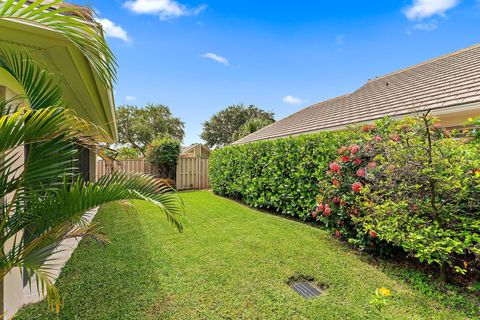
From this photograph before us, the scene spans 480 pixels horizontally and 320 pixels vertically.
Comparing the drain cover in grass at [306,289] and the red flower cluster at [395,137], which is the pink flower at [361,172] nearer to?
the red flower cluster at [395,137]

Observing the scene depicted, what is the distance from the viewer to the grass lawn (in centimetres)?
282

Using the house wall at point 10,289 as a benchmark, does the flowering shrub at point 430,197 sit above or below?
above

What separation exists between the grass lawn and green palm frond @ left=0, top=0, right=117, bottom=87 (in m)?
1.29

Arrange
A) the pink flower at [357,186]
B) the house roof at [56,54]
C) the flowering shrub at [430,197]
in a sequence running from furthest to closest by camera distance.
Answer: the pink flower at [357,186]
the flowering shrub at [430,197]
the house roof at [56,54]

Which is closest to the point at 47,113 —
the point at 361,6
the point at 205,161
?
the point at 361,6

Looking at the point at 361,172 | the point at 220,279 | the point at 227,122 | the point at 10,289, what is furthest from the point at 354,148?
the point at 227,122

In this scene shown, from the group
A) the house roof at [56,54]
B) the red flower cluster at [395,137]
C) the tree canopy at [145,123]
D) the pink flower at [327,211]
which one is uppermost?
the tree canopy at [145,123]

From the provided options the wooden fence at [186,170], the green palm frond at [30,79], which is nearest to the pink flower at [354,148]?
the green palm frond at [30,79]

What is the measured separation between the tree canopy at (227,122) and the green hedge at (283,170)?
99.7ft

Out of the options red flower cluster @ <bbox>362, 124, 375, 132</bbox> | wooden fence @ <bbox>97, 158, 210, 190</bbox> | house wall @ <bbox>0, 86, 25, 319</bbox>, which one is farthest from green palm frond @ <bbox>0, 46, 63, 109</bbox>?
wooden fence @ <bbox>97, 158, 210, 190</bbox>

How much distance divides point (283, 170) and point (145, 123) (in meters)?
Result: 33.2

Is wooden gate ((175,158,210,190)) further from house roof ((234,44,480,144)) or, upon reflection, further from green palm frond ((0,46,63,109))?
green palm frond ((0,46,63,109))

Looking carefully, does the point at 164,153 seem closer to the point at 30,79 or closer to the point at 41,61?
the point at 41,61

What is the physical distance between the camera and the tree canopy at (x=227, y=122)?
40.5 meters
